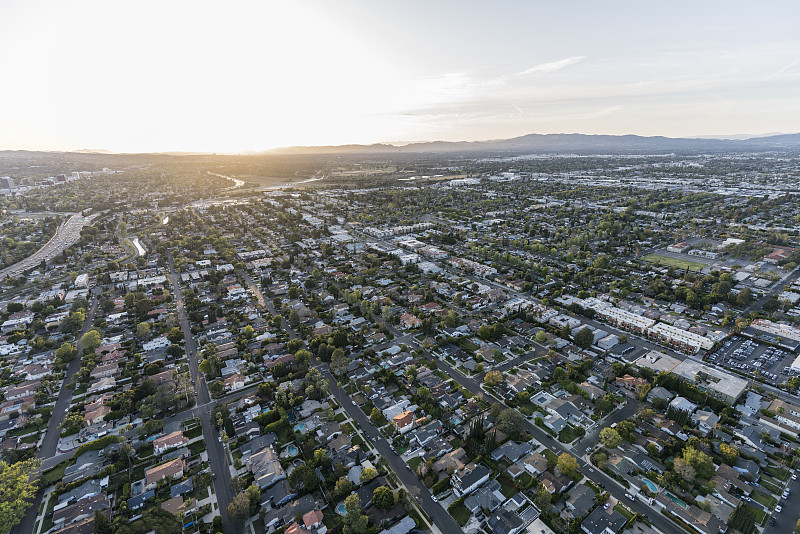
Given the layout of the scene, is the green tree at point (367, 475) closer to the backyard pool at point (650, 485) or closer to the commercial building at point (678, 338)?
the backyard pool at point (650, 485)

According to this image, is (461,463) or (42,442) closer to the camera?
(461,463)

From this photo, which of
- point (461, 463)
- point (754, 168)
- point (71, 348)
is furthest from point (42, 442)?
point (754, 168)

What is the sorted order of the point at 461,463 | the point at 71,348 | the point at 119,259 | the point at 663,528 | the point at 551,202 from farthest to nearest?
1. the point at 551,202
2. the point at 119,259
3. the point at 71,348
4. the point at 461,463
5. the point at 663,528

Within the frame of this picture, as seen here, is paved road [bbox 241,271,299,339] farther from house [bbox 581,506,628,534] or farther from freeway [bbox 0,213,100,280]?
freeway [bbox 0,213,100,280]

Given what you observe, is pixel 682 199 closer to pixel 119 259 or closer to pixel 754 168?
pixel 754 168

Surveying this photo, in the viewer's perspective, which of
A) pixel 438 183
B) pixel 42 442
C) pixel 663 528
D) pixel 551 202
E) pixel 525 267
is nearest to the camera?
pixel 663 528

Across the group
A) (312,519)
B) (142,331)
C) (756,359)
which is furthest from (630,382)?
(142,331)

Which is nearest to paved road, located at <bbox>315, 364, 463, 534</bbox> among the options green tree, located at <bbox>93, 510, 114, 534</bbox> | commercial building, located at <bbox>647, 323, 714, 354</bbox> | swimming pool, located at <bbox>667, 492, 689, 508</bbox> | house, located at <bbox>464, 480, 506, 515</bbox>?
house, located at <bbox>464, 480, 506, 515</bbox>

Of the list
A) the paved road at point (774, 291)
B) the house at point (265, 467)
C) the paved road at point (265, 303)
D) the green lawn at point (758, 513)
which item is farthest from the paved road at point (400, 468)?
the paved road at point (774, 291)
